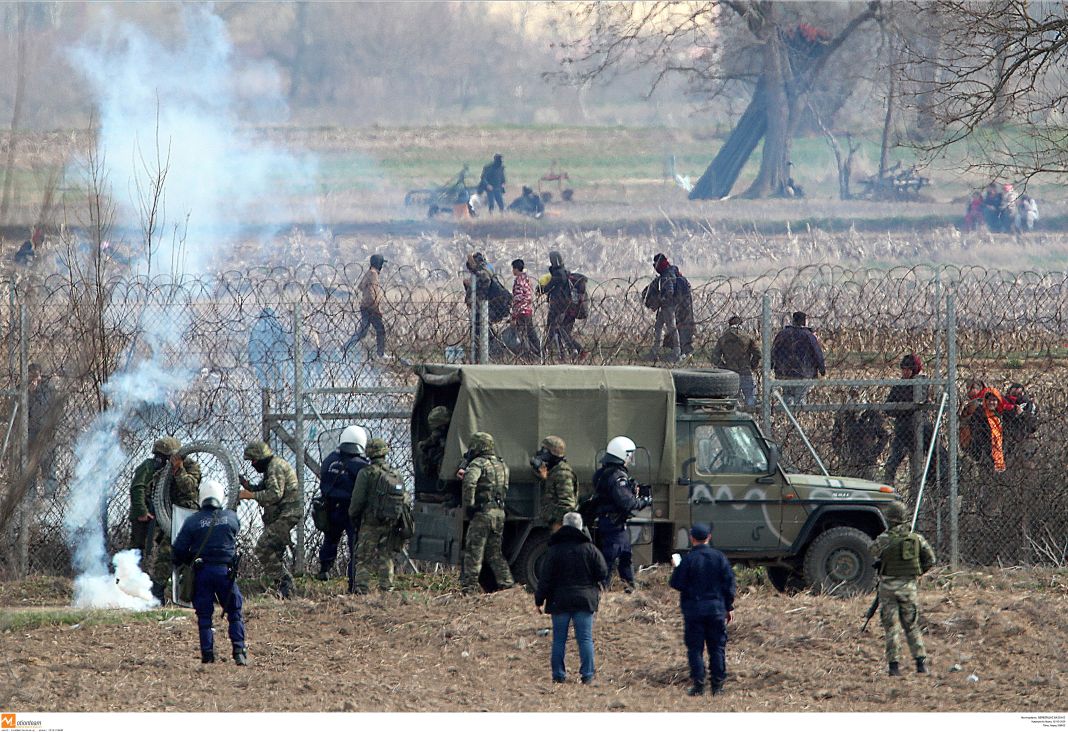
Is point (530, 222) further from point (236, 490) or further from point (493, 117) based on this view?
point (236, 490)

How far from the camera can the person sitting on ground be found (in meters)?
41.8

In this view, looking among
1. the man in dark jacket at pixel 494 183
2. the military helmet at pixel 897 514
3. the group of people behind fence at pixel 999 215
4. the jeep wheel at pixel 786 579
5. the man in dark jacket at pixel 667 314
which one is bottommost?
the jeep wheel at pixel 786 579

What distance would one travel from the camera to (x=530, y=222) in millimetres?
41250

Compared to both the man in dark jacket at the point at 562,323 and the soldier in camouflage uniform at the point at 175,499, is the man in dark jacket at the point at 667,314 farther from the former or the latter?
the soldier in camouflage uniform at the point at 175,499

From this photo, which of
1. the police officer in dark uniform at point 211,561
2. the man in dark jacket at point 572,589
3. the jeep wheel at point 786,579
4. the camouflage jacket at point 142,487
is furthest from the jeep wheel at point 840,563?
the camouflage jacket at point 142,487

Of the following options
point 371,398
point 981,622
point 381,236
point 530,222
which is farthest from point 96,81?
point 981,622

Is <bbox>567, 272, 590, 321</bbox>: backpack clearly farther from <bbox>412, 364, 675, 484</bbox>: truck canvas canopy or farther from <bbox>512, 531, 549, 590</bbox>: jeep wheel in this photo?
<bbox>512, 531, 549, 590</bbox>: jeep wheel

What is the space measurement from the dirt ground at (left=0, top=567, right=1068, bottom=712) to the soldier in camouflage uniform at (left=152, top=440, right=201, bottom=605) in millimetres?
656

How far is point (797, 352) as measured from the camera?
14.5 meters

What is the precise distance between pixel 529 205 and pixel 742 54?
9170 mm

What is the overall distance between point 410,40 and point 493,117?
3622 millimetres

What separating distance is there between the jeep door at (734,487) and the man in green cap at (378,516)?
2.25 m

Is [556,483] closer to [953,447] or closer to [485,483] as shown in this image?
[485,483]

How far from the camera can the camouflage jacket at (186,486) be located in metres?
11.9
